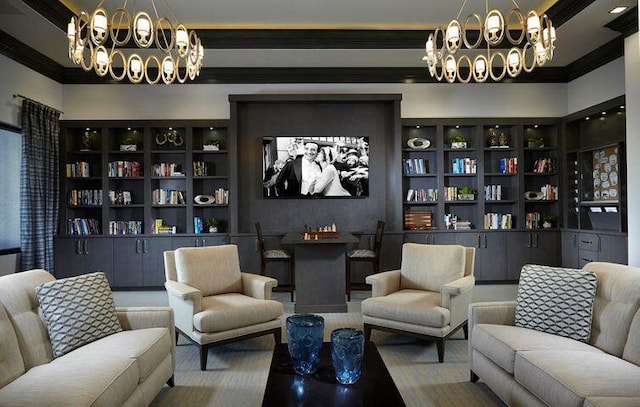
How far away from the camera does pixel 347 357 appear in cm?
231

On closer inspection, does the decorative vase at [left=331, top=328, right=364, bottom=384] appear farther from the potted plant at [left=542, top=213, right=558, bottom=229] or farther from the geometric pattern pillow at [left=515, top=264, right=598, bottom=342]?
the potted plant at [left=542, top=213, right=558, bottom=229]

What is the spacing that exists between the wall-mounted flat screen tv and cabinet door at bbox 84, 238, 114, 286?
7.79 ft

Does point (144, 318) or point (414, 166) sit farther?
point (414, 166)

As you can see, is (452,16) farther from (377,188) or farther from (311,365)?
(311,365)

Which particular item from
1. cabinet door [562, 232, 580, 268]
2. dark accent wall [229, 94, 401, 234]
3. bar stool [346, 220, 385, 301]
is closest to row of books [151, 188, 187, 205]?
dark accent wall [229, 94, 401, 234]

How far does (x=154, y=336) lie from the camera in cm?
291

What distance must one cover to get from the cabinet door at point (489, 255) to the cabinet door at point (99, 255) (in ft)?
16.8

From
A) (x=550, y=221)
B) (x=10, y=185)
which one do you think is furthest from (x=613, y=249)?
(x=10, y=185)

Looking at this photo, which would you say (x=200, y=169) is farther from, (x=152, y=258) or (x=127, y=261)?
(x=127, y=261)

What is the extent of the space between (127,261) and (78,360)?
14.8 feet

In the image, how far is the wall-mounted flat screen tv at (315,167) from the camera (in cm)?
705

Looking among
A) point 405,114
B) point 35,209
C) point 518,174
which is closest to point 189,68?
point 35,209

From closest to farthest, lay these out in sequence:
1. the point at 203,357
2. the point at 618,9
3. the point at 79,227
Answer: the point at 203,357
the point at 618,9
the point at 79,227

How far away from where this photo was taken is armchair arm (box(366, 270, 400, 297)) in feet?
13.6
